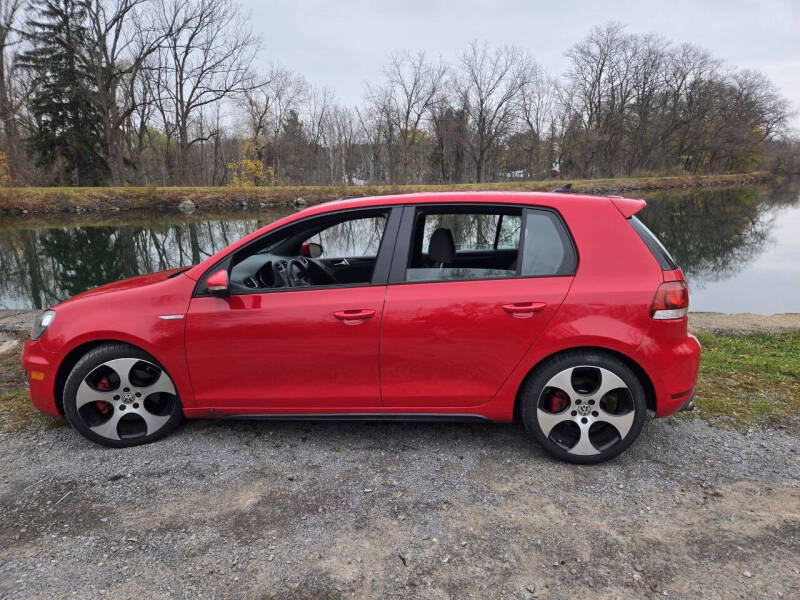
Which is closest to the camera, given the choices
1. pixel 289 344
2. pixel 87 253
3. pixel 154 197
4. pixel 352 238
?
pixel 289 344

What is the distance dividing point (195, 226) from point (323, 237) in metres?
19.8

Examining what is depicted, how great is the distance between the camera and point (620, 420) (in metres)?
2.96

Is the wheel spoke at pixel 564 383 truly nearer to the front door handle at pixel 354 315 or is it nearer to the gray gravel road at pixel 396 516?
the gray gravel road at pixel 396 516

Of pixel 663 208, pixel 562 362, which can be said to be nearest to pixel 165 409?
pixel 562 362

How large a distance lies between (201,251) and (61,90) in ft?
106

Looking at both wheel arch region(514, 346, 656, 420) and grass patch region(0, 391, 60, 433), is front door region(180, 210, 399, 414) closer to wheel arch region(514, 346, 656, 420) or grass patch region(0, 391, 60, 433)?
wheel arch region(514, 346, 656, 420)

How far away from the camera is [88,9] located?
116 ft

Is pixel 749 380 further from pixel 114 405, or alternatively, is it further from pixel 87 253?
pixel 87 253

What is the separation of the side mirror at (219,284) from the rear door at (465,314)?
102cm

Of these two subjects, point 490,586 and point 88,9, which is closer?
point 490,586

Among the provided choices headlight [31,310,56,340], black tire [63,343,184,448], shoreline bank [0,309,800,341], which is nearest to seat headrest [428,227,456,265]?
black tire [63,343,184,448]

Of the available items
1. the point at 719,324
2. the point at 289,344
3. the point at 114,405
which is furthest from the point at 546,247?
the point at 719,324

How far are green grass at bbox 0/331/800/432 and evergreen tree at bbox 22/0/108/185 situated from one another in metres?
40.0

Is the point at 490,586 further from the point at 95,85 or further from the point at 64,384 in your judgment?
the point at 95,85
